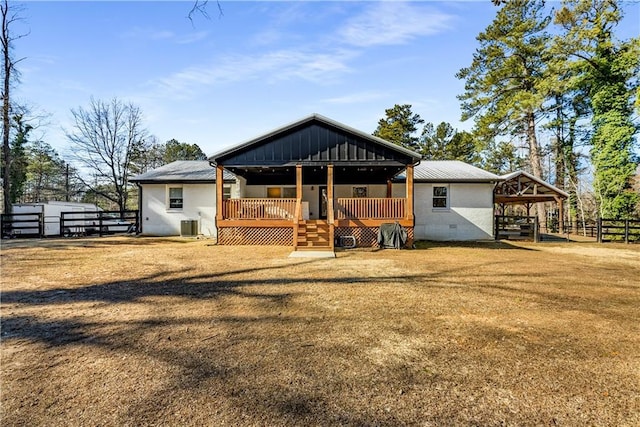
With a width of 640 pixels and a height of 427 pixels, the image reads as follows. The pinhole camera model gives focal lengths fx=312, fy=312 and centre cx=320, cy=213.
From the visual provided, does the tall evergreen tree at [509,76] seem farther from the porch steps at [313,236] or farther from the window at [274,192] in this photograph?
the porch steps at [313,236]

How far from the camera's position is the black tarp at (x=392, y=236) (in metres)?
12.2

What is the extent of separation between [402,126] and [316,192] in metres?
22.1

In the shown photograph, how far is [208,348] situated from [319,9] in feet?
27.1

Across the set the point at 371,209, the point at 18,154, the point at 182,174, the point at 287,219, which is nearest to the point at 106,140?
the point at 18,154

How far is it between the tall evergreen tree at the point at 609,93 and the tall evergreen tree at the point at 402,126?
Result: 17.5 meters

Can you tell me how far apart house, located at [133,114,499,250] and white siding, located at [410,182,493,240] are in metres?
0.05

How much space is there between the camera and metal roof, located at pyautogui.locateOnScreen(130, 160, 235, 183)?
16.5 m

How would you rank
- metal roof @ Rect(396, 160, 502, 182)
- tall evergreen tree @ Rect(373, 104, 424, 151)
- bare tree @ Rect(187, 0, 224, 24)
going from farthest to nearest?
1. tall evergreen tree @ Rect(373, 104, 424, 151)
2. metal roof @ Rect(396, 160, 502, 182)
3. bare tree @ Rect(187, 0, 224, 24)

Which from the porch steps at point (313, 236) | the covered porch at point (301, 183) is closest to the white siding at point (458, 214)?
the covered porch at point (301, 183)

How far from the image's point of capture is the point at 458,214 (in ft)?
53.0

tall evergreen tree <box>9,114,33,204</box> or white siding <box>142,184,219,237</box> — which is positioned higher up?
tall evergreen tree <box>9,114,33,204</box>

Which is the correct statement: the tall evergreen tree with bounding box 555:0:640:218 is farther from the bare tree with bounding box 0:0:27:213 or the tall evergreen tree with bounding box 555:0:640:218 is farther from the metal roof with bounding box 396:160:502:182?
the bare tree with bounding box 0:0:27:213

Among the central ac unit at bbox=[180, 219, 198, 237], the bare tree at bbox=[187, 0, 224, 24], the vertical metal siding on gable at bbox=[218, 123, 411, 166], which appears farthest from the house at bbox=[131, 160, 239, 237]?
the bare tree at bbox=[187, 0, 224, 24]

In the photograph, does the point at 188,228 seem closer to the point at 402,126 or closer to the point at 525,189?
the point at 525,189
